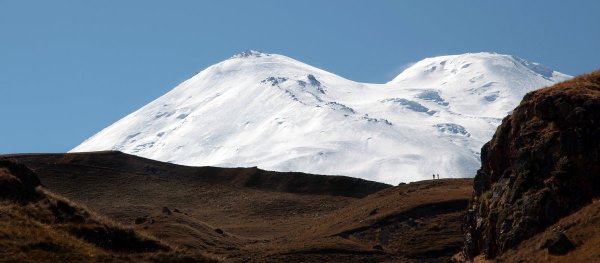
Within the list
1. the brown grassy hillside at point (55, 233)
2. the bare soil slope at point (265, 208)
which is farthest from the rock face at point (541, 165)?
the bare soil slope at point (265, 208)

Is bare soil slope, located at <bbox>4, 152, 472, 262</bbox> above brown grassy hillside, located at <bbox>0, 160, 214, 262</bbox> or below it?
above

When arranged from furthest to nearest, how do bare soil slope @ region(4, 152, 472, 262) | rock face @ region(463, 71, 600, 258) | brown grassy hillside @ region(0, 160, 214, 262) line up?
bare soil slope @ region(4, 152, 472, 262), rock face @ region(463, 71, 600, 258), brown grassy hillside @ region(0, 160, 214, 262)

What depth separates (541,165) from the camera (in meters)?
39.8

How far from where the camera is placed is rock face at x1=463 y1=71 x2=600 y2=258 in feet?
125

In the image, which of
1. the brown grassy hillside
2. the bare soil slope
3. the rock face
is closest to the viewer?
the brown grassy hillside

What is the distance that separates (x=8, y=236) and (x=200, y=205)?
2923 inches

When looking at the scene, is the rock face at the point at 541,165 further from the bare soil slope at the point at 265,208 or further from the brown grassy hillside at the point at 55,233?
the bare soil slope at the point at 265,208

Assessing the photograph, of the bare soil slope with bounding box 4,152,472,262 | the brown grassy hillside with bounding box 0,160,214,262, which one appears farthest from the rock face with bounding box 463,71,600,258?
the bare soil slope with bounding box 4,152,472,262

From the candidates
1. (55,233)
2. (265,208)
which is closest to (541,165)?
(55,233)

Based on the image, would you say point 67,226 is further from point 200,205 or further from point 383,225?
point 200,205

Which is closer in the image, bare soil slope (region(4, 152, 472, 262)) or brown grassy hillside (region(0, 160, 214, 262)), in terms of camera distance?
brown grassy hillside (region(0, 160, 214, 262))

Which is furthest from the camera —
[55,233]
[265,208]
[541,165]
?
[265,208]

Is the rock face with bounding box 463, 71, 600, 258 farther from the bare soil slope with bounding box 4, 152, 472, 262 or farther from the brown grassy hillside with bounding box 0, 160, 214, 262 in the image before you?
the bare soil slope with bounding box 4, 152, 472, 262

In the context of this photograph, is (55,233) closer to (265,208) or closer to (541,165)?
(541,165)
